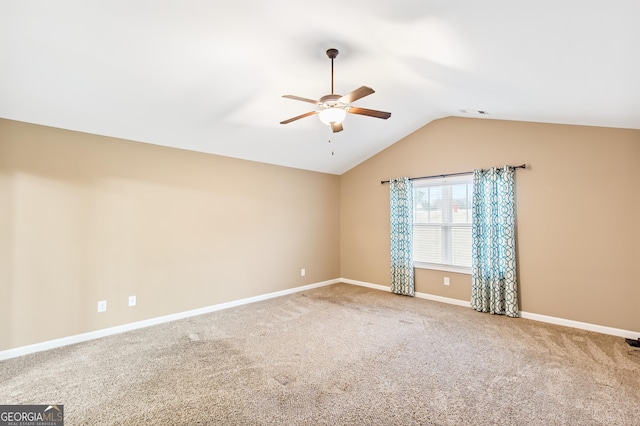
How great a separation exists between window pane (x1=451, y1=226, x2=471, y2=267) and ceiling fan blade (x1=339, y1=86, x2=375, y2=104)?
3.46 metres

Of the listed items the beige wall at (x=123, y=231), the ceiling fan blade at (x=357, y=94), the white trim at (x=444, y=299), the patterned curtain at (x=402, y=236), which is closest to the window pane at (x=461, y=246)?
the white trim at (x=444, y=299)

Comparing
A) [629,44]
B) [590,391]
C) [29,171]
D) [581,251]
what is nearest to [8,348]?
[29,171]

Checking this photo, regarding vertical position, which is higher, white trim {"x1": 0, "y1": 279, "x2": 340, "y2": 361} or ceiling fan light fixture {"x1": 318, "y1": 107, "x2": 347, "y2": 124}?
ceiling fan light fixture {"x1": 318, "y1": 107, "x2": 347, "y2": 124}

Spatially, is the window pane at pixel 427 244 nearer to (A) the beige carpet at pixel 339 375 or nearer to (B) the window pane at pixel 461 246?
(B) the window pane at pixel 461 246

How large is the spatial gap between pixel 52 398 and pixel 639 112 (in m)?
5.85

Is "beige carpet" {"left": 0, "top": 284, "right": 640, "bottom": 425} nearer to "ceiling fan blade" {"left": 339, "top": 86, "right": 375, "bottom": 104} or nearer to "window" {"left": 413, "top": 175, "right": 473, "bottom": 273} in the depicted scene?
"window" {"left": 413, "top": 175, "right": 473, "bottom": 273}

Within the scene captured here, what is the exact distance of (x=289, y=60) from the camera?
9.70ft

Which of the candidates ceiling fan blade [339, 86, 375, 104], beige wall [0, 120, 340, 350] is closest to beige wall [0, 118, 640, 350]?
beige wall [0, 120, 340, 350]

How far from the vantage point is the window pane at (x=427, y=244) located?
532 cm

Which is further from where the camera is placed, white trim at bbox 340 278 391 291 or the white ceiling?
white trim at bbox 340 278 391 291

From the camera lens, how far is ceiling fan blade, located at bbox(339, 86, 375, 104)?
2.37 meters

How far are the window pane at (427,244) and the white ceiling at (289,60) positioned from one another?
214 cm

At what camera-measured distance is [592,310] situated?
3783 millimetres

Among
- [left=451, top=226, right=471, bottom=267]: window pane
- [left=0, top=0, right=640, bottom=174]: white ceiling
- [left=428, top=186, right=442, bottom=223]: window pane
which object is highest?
[left=0, top=0, right=640, bottom=174]: white ceiling
